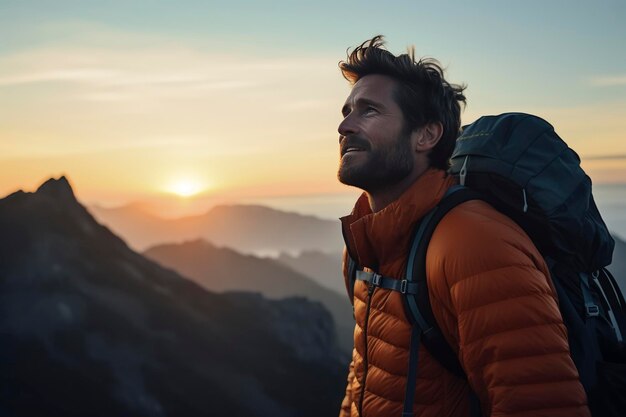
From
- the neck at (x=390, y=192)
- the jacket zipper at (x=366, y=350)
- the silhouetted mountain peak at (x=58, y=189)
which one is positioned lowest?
the jacket zipper at (x=366, y=350)

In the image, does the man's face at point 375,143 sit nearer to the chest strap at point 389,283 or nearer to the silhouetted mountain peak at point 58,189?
the chest strap at point 389,283

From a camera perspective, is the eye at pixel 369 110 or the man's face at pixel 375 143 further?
the eye at pixel 369 110

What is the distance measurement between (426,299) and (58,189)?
10.2 m

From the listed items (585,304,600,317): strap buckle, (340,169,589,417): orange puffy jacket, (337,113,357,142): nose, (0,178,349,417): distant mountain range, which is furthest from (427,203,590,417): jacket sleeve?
(0,178,349,417): distant mountain range

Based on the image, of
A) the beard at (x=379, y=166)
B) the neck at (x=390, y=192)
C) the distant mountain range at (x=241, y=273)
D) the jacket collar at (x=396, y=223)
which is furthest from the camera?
the distant mountain range at (x=241, y=273)

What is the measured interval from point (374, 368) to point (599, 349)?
4.43 feet

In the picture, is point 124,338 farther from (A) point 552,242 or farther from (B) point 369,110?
(A) point 552,242

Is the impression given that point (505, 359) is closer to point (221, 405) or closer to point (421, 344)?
point (421, 344)

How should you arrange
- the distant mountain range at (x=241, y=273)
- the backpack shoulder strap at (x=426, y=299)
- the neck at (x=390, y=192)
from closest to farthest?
1. the backpack shoulder strap at (x=426, y=299)
2. the neck at (x=390, y=192)
3. the distant mountain range at (x=241, y=273)

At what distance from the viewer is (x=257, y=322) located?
43.3 ft

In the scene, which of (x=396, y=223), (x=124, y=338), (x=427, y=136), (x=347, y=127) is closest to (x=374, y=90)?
(x=347, y=127)

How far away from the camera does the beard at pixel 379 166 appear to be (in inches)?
172

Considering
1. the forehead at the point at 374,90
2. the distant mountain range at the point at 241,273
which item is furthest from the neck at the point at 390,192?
the distant mountain range at the point at 241,273

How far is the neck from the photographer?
177 inches
